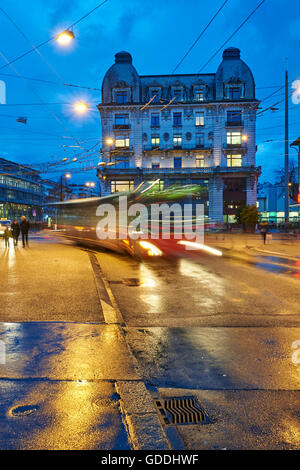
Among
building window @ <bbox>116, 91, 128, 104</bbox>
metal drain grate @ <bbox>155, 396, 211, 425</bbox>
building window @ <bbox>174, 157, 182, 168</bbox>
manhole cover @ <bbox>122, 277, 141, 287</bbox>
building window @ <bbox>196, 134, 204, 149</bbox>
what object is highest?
building window @ <bbox>116, 91, 128, 104</bbox>

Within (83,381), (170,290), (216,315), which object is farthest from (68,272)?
(83,381)

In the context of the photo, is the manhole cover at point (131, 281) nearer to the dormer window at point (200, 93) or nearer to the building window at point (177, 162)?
the building window at point (177, 162)

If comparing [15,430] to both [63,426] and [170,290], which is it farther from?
[170,290]

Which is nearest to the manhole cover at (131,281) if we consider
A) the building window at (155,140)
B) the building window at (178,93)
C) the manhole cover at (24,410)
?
the manhole cover at (24,410)

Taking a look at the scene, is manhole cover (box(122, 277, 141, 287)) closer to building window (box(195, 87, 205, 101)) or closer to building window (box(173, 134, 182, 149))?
building window (box(173, 134, 182, 149))

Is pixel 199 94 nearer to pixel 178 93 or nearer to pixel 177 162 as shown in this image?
pixel 178 93

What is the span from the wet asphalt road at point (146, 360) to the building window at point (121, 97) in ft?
140

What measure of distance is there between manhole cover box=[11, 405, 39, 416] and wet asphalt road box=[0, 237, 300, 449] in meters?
0.02

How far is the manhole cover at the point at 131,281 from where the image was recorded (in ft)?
30.1

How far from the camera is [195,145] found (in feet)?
153

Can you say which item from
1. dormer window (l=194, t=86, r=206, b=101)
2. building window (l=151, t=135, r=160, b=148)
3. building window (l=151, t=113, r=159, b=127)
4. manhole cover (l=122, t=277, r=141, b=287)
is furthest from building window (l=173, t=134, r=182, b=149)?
manhole cover (l=122, t=277, r=141, b=287)

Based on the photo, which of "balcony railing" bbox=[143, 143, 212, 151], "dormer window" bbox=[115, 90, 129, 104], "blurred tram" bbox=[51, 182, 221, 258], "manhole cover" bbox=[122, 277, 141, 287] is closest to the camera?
"manhole cover" bbox=[122, 277, 141, 287]

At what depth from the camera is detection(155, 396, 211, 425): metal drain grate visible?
2.93 m

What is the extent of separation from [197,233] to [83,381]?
104 ft
